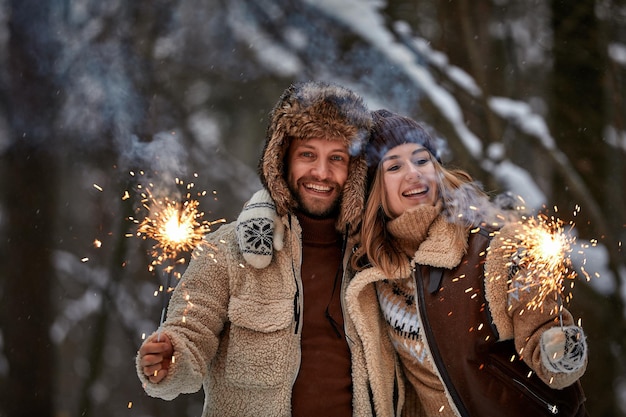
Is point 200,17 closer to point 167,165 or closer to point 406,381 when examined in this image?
point 167,165

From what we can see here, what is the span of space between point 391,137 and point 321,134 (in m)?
0.33

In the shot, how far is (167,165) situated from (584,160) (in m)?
3.85

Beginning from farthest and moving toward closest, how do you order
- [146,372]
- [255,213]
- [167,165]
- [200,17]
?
[200,17] < [167,165] < [255,213] < [146,372]

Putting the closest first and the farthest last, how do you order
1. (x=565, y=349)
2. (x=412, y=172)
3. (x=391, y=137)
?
1. (x=565, y=349)
2. (x=412, y=172)
3. (x=391, y=137)

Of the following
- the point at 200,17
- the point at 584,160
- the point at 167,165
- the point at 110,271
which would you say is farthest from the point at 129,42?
the point at 584,160

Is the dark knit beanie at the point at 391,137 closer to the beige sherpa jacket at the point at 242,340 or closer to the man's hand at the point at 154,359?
the beige sherpa jacket at the point at 242,340

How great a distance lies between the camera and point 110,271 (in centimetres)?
601

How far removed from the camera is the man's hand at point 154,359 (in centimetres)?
209

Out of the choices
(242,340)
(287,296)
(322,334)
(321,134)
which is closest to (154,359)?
(242,340)

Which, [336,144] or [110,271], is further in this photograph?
[110,271]

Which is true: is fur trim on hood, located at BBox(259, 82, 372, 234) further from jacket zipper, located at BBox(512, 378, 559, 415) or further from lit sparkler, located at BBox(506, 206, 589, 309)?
jacket zipper, located at BBox(512, 378, 559, 415)

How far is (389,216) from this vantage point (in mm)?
2600

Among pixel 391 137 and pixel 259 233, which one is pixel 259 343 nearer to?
pixel 259 233

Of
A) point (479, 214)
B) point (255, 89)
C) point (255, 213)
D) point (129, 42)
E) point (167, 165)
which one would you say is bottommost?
point (479, 214)
